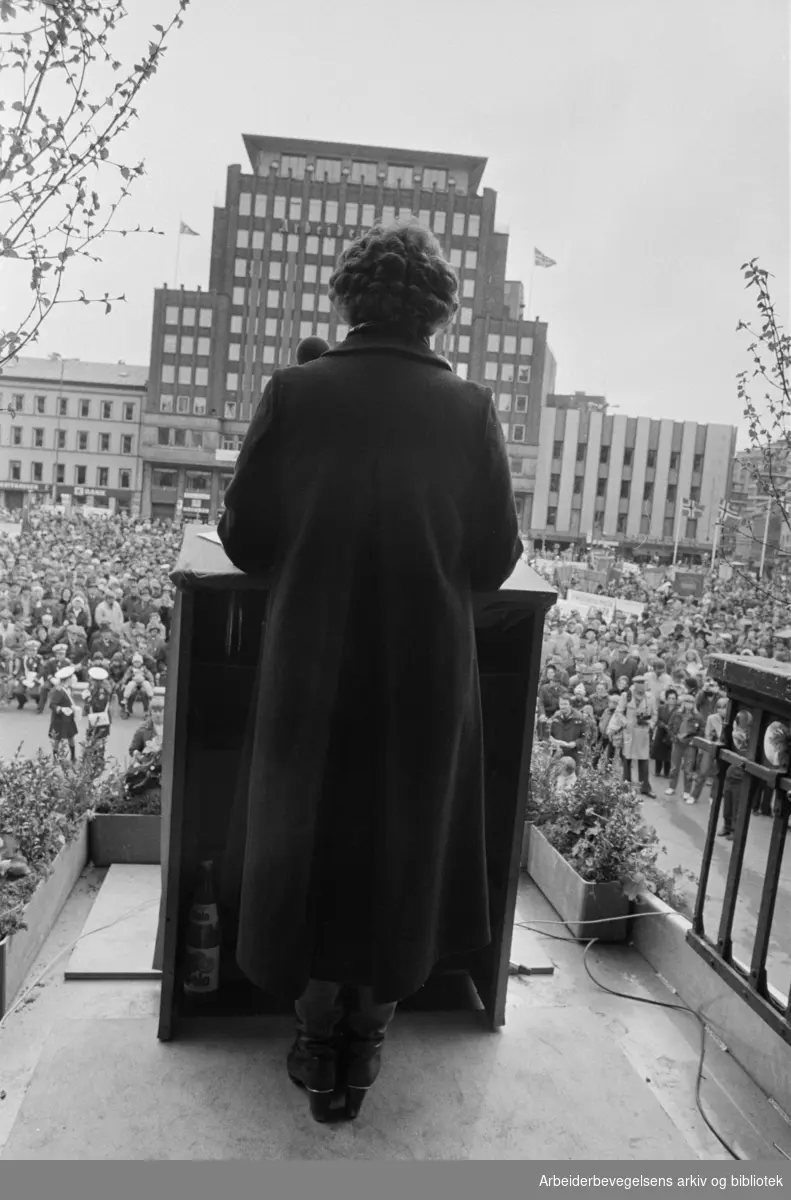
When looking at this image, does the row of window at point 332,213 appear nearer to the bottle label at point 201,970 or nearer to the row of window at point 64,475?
the row of window at point 64,475

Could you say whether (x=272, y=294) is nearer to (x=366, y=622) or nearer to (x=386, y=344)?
(x=386, y=344)

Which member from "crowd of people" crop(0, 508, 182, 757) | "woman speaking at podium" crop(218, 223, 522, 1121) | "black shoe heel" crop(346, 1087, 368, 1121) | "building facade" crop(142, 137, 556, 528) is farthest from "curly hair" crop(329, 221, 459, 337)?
"building facade" crop(142, 137, 556, 528)

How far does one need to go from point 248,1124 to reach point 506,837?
2.76 ft

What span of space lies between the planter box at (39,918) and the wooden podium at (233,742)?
0.76 m

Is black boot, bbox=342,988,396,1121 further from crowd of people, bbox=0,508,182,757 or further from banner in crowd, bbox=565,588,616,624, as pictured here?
banner in crowd, bbox=565,588,616,624

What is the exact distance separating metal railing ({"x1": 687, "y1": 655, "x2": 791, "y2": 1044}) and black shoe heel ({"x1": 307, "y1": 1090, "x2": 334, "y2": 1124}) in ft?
3.44

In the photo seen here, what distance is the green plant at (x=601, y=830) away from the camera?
3.37 meters

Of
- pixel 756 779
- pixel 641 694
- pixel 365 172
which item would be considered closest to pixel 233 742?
pixel 756 779

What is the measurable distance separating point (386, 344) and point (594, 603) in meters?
16.5

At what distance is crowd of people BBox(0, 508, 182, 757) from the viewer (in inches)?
368

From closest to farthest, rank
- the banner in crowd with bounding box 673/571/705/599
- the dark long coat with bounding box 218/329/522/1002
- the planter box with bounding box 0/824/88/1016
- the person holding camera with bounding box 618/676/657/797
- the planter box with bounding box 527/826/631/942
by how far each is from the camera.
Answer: the dark long coat with bounding box 218/329/522/1002, the planter box with bounding box 0/824/88/1016, the planter box with bounding box 527/826/631/942, the person holding camera with bounding box 618/676/657/797, the banner in crowd with bounding box 673/571/705/599

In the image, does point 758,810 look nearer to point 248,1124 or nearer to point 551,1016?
point 551,1016

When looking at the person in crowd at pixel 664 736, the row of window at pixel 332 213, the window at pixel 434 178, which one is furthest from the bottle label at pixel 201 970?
the window at pixel 434 178

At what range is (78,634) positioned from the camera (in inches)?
447
